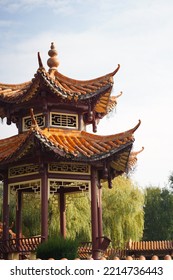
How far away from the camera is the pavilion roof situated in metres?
12.7

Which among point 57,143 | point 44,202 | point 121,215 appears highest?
point 57,143

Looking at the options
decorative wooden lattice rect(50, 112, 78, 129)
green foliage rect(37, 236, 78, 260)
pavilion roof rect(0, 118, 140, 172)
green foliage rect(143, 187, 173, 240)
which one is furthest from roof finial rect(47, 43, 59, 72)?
green foliage rect(143, 187, 173, 240)

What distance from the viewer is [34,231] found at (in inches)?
1099

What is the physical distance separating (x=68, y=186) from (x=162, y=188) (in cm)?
3366

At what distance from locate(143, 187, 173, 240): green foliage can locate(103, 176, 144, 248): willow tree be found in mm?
13495

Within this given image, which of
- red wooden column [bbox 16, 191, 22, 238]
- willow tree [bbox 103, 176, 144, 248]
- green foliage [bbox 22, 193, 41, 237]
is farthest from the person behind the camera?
willow tree [bbox 103, 176, 144, 248]

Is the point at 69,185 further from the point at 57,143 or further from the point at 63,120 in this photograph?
the point at 57,143

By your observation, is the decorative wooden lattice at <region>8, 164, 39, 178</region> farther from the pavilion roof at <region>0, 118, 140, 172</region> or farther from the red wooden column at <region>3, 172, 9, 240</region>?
the pavilion roof at <region>0, 118, 140, 172</region>

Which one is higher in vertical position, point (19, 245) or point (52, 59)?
point (52, 59)

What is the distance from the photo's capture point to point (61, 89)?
13898 mm

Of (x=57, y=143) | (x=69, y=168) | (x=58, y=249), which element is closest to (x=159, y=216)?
(x=69, y=168)

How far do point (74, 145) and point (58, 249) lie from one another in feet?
12.9

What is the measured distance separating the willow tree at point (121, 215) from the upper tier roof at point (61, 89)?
14078mm
